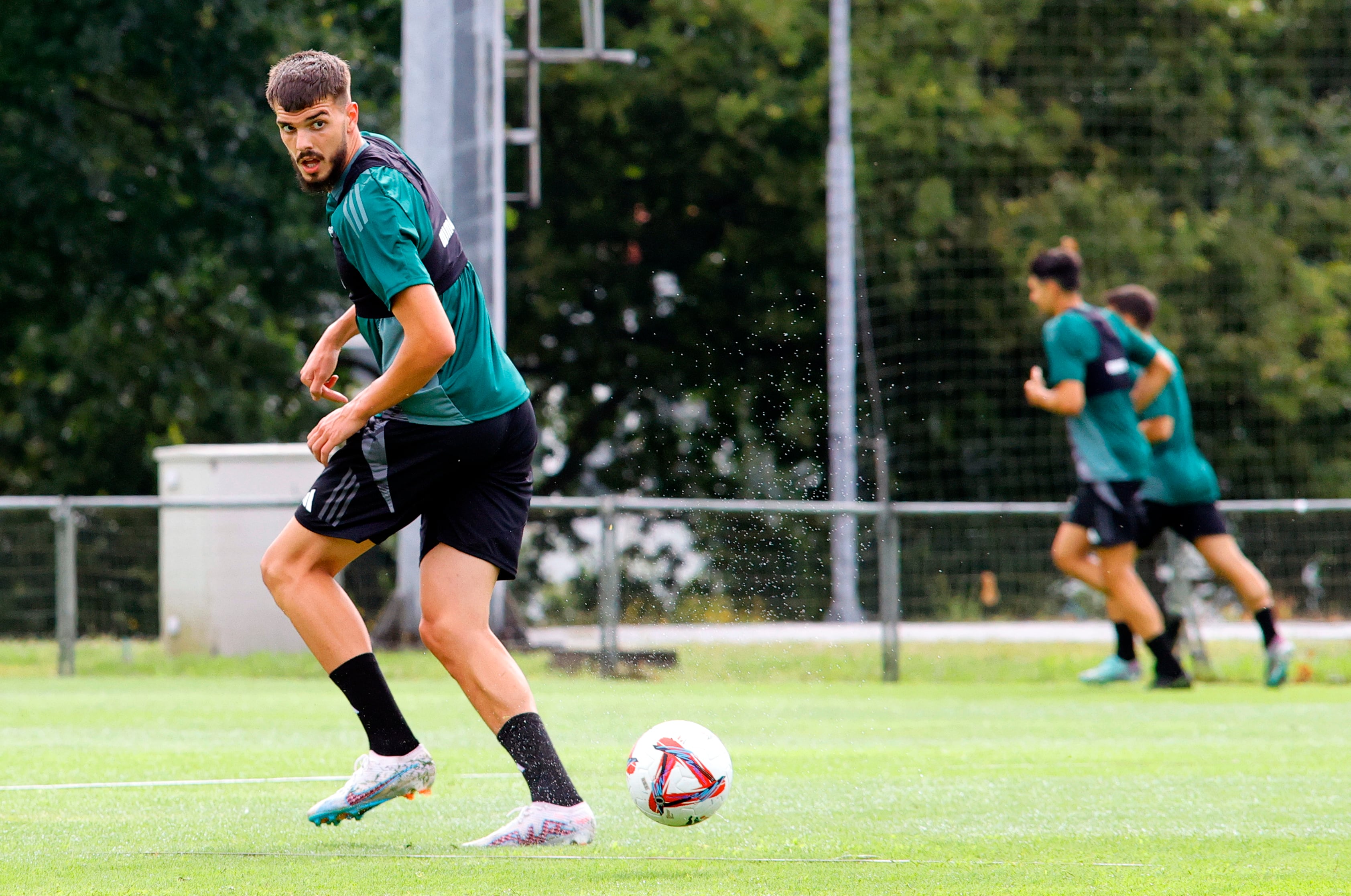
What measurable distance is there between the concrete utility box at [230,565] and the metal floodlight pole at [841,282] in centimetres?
884

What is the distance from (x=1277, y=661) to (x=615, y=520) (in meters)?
4.12

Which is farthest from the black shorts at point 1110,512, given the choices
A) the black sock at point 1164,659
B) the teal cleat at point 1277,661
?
the teal cleat at point 1277,661

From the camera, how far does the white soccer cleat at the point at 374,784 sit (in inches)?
180

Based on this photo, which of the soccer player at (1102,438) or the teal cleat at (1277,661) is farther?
the teal cleat at (1277,661)

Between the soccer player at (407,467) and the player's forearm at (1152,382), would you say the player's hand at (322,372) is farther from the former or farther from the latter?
the player's forearm at (1152,382)

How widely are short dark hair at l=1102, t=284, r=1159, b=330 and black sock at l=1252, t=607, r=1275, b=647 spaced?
180cm

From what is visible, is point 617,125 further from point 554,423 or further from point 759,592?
point 759,592

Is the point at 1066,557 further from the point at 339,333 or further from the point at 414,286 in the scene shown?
the point at 414,286

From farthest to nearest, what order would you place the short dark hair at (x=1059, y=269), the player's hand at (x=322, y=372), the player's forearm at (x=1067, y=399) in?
the short dark hair at (x=1059, y=269) → the player's forearm at (x=1067, y=399) → the player's hand at (x=322, y=372)

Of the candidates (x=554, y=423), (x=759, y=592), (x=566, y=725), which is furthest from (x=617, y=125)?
(x=566, y=725)

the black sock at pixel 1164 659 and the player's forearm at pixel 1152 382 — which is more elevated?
the player's forearm at pixel 1152 382

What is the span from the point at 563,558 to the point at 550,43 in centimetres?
1029

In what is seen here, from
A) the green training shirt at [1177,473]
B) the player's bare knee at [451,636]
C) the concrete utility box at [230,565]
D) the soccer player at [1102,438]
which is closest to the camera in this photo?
the player's bare knee at [451,636]

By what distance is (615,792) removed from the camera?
225 inches
